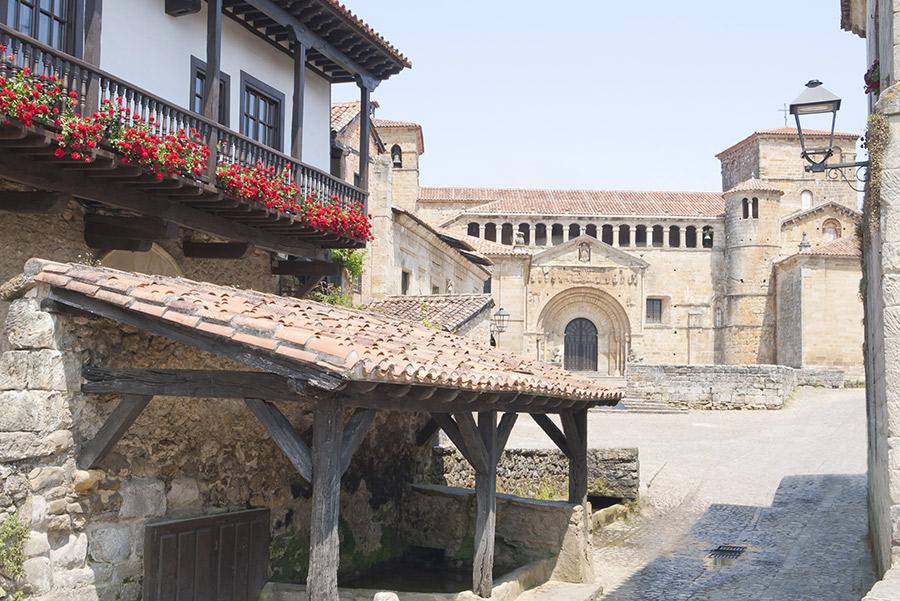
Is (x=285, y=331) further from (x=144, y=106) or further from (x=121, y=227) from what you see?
(x=144, y=106)

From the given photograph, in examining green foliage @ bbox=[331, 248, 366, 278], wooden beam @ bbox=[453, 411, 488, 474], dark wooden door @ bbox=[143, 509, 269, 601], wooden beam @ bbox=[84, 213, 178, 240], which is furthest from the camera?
green foliage @ bbox=[331, 248, 366, 278]

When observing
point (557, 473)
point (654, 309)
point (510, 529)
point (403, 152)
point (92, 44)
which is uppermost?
point (403, 152)

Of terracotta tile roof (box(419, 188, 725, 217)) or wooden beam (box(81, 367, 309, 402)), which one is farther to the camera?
terracotta tile roof (box(419, 188, 725, 217))

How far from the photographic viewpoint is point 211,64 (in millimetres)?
10555

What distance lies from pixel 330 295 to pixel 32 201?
21.5 ft

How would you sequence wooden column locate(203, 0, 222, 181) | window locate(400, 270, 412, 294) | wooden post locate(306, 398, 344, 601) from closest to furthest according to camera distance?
wooden post locate(306, 398, 344, 601) → wooden column locate(203, 0, 222, 181) → window locate(400, 270, 412, 294)

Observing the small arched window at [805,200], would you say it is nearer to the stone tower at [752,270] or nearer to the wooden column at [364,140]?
the stone tower at [752,270]

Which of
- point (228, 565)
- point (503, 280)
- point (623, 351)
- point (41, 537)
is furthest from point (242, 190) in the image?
point (623, 351)

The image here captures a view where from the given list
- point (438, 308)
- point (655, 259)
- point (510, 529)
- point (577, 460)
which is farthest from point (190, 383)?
point (655, 259)

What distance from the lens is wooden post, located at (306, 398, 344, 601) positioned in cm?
619

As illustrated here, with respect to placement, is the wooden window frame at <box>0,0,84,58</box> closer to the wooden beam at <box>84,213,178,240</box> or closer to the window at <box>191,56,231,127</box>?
the wooden beam at <box>84,213,178,240</box>

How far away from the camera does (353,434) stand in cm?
653

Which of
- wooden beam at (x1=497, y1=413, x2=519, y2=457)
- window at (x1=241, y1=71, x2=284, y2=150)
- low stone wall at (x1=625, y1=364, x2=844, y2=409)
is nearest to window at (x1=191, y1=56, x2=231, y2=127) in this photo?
window at (x1=241, y1=71, x2=284, y2=150)

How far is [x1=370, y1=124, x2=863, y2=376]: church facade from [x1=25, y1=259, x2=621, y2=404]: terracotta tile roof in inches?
1459
